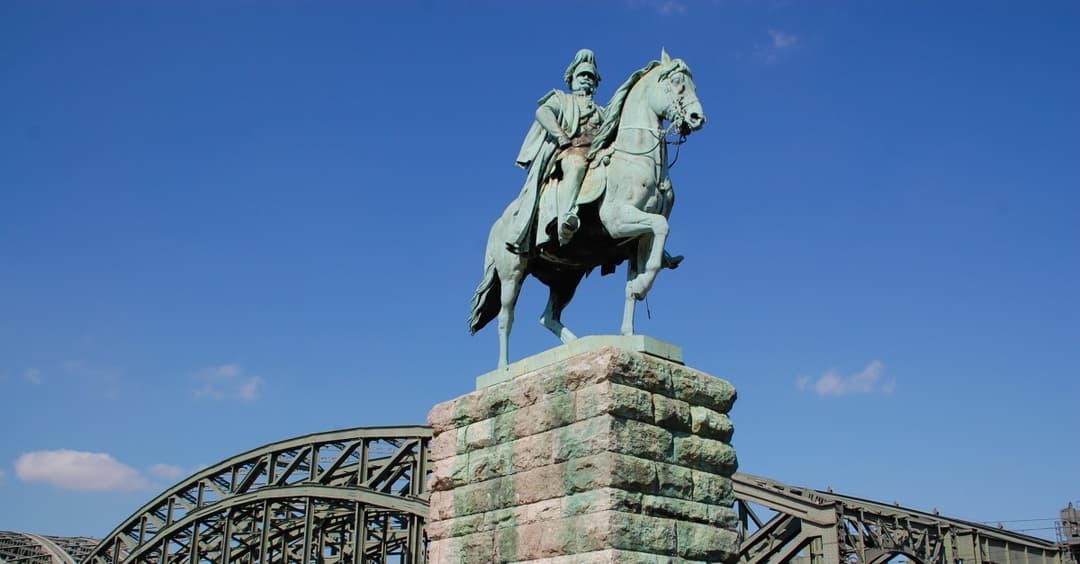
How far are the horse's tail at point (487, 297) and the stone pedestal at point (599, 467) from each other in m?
1.75

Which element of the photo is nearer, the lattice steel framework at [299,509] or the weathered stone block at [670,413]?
the weathered stone block at [670,413]

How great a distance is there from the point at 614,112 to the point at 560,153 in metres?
0.78

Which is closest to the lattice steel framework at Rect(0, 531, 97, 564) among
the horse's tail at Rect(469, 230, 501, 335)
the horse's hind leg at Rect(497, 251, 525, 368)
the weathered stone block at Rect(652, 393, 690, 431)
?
the horse's tail at Rect(469, 230, 501, 335)

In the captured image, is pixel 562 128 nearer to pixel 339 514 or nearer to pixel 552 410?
pixel 552 410

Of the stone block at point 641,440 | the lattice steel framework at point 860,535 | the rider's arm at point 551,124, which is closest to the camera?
the stone block at point 641,440

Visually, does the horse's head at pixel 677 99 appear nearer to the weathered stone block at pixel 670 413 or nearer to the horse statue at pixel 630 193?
the horse statue at pixel 630 193

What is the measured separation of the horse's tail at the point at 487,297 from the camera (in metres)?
13.1

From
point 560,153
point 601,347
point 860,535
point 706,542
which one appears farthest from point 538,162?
point 860,535

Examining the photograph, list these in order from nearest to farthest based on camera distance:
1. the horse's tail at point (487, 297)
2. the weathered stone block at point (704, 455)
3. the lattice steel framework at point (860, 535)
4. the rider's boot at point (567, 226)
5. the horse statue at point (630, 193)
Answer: the weathered stone block at point (704, 455), the horse statue at point (630, 193), the rider's boot at point (567, 226), the horse's tail at point (487, 297), the lattice steel framework at point (860, 535)

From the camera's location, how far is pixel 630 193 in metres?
11.1

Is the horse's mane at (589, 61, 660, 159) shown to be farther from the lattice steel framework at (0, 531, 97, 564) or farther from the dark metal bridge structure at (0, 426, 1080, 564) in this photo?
the lattice steel framework at (0, 531, 97, 564)

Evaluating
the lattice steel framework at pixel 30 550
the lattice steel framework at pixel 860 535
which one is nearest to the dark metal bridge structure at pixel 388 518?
the lattice steel framework at pixel 860 535

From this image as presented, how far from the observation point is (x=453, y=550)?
454 inches

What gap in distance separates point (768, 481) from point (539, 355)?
972 inches
